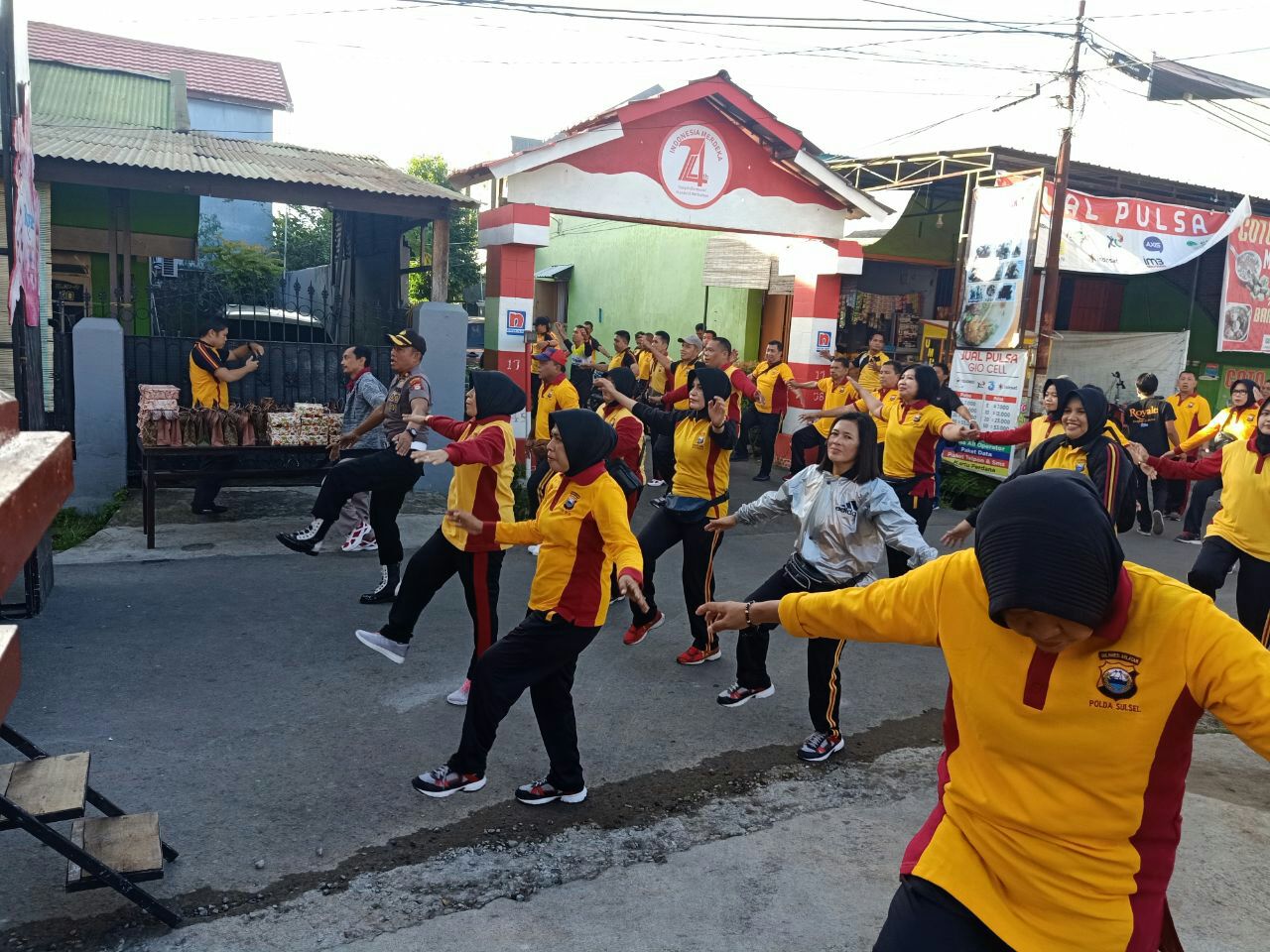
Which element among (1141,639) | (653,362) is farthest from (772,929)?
(653,362)

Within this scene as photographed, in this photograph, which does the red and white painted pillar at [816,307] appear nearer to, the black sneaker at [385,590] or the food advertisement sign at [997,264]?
the food advertisement sign at [997,264]

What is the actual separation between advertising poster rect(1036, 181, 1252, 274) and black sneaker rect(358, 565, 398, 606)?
9099 mm

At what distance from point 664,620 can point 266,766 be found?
323 centimetres

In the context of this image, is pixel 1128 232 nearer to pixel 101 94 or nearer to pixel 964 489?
pixel 964 489

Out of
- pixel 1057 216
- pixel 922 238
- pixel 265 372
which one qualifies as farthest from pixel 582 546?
pixel 922 238

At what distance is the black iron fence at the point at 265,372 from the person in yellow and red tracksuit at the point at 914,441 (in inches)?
240

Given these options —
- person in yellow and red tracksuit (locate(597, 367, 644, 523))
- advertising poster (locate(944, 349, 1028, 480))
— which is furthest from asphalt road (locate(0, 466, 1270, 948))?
advertising poster (locate(944, 349, 1028, 480))

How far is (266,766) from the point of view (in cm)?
442

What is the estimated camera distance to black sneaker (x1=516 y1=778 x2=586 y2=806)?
4.20 m

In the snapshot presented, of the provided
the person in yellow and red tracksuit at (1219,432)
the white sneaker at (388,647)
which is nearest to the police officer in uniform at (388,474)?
the white sneaker at (388,647)

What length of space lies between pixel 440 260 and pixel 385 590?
5.25 meters

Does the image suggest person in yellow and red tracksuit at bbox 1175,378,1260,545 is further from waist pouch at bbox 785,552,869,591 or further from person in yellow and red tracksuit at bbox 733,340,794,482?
person in yellow and red tracksuit at bbox 733,340,794,482

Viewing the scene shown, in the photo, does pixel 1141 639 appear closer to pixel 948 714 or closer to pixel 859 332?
pixel 948 714

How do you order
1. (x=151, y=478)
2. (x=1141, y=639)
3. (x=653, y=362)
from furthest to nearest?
(x=653, y=362) < (x=151, y=478) < (x=1141, y=639)
